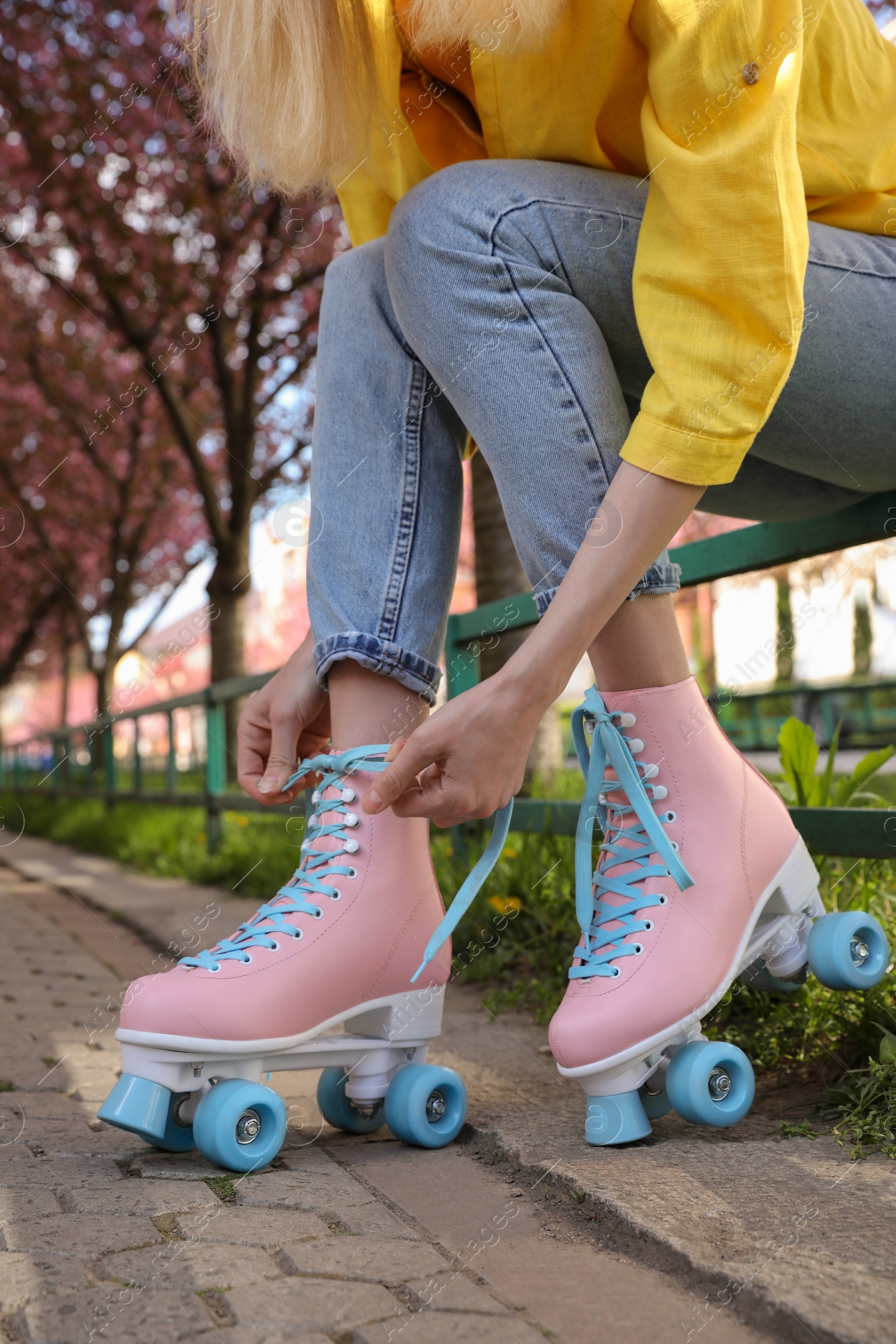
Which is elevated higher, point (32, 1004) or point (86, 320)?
point (86, 320)

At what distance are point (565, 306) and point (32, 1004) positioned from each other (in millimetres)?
1667

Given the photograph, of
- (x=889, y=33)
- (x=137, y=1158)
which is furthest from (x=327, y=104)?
(x=137, y=1158)

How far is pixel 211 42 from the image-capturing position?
1.18m

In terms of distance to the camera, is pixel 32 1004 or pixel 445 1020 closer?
pixel 445 1020

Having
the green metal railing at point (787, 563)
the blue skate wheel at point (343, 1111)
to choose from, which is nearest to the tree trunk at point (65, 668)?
the green metal railing at point (787, 563)

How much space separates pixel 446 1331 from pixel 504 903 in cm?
144

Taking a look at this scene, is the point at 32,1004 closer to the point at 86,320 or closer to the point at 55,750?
the point at 55,750

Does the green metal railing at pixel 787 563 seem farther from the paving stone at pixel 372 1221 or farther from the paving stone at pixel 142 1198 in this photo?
the paving stone at pixel 142 1198

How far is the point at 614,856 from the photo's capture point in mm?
1199

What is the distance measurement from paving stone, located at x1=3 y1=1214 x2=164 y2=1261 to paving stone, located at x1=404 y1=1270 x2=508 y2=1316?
236mm

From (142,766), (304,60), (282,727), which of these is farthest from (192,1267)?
(142,766)

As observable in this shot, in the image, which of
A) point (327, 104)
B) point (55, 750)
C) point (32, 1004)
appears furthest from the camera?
point (55, 750)

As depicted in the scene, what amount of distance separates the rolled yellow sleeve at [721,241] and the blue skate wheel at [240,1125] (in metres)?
0.74

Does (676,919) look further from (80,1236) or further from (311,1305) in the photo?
(80,1236)
